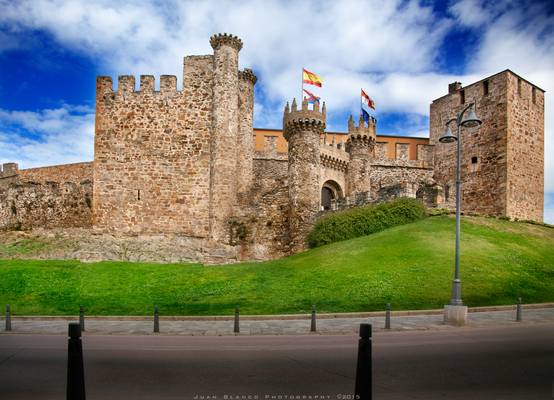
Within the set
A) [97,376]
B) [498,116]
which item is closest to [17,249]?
[97,376]

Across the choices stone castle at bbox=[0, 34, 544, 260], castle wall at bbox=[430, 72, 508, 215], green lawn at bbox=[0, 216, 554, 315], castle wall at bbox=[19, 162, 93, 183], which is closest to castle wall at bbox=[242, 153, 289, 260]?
stone castle at bbox=[0, 34, 544, 260]

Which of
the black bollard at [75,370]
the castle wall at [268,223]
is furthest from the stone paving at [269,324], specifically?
the castle wall at [268,223]

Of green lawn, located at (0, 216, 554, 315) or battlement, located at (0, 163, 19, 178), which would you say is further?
battlement, located at (0, 163, 19, 178)

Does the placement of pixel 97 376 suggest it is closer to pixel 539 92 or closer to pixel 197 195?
pixel 197 195

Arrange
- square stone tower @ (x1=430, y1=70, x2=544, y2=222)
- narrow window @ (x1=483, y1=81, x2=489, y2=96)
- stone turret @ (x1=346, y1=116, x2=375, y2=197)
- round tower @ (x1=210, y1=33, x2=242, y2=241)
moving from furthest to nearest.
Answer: stone turret @ (x1=346, y1=116, x2=375, y2=197)
narrow window @ (x1=483, y1=81, x2=489, y2=96)
square stone tower @ (x1=430, y1=70, x2=544, y2=222)
round tower @ (x1=210, y1=33, x2=242, y2=241)

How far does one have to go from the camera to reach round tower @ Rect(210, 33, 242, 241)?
3362 cm

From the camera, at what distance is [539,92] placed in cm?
4525

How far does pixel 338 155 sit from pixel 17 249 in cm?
3014

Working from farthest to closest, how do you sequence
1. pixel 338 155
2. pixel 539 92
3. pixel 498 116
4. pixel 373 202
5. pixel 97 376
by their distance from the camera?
1. pixel 338 155
2. pixel 539 92
3. pixel 498 116
4. pixel 373 202
5. pixel 97 376

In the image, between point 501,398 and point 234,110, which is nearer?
point 501,398

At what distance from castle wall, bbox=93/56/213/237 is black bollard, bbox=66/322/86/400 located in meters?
28.8

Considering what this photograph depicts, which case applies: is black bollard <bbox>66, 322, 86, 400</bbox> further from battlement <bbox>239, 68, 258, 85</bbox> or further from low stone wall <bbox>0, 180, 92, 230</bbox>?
battlement <bbox>239, 68, 258, 85</bbox>

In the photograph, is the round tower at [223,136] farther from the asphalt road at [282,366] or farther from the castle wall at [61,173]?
the asphalt road at [282,366]

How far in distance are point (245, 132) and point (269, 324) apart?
931 inches
